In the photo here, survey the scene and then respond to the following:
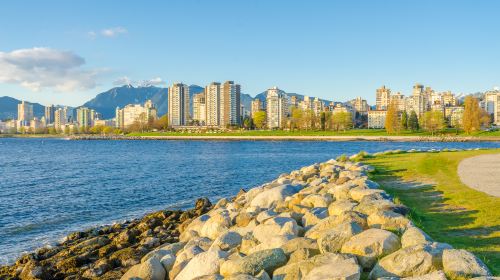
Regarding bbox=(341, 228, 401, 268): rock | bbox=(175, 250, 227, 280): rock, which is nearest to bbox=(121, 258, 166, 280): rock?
bbox=(175, 250, 227, 280): rock

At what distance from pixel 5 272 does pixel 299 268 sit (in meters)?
9.36

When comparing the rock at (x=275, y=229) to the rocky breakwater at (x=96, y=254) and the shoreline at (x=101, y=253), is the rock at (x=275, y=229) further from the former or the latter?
the rocky breakwater at (x=96, y=254)

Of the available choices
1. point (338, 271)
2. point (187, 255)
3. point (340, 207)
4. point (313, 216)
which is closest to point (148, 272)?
point (187, 255)

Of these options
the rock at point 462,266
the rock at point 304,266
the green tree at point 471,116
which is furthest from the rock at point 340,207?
the green tree at point 471,116

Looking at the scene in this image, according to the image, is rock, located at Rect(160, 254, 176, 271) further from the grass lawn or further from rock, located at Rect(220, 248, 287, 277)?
the grass lawn

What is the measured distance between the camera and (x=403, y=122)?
479 feet

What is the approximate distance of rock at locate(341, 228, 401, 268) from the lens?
6727 mm

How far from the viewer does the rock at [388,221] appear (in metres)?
8.11

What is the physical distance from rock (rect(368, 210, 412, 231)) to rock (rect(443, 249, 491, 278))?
1.85 m

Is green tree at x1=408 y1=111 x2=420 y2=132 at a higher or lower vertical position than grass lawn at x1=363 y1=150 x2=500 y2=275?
higher

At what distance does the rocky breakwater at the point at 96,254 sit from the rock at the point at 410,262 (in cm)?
600

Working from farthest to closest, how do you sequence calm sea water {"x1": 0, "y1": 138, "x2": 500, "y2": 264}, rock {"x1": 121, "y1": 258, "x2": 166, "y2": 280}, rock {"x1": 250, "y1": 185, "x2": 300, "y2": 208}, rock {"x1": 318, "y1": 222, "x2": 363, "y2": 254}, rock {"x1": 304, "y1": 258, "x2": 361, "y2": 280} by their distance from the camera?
calm sea water {"x1": 0, "y1": 138, "x2": 500, "y2": 264} → rock {"x1": 250, "y1": 185, "x2": 300, "y2": 208} → rock {"x1": 121, "y1": 258, "x2": 166, "y2": 280} → rock {"x1": 318, "y1": 222, "x2": 363, "y2": 254} → rock {"x1": 304, "y1": 258, "x2": 361, "y2": 280}

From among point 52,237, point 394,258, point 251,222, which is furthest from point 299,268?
point 52,237

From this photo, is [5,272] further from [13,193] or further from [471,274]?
[13,193]
